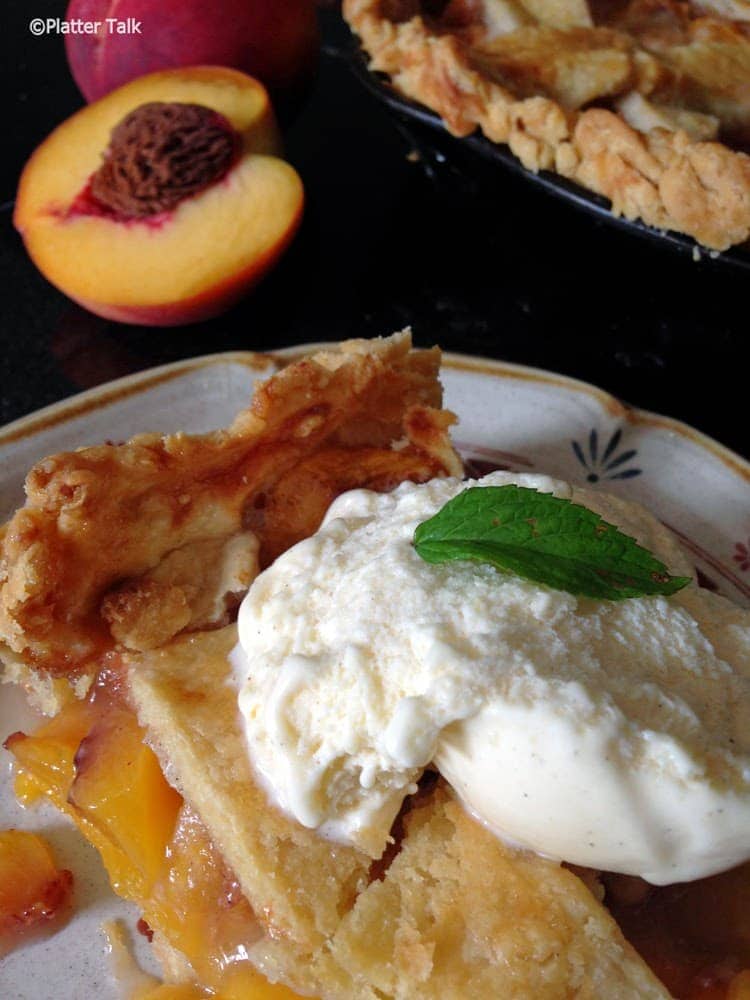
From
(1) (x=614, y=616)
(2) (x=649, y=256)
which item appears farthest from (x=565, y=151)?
(1) (x=614, y=616)

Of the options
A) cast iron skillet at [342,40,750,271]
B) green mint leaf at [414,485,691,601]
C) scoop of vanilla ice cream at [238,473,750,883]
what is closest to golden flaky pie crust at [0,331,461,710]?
scoop of vanilla ice cream at [238,473,750,883]

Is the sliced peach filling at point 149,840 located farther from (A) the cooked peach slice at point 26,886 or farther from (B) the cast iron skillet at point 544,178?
(B) the cast iron skillet at point 544,178

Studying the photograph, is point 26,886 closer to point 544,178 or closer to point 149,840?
point 149,840

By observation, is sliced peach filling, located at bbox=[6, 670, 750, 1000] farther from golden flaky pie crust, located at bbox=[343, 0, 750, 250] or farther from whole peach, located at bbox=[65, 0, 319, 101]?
whole peach, located at bbox=[65, 0, 319, 101]

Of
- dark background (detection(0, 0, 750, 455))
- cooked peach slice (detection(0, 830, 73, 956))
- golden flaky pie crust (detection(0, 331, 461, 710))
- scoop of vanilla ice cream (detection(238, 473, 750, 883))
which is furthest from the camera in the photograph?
dark background (detection(0, 0, 750, 455))

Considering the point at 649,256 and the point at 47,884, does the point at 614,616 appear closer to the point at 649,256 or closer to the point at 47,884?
the point at 47,884

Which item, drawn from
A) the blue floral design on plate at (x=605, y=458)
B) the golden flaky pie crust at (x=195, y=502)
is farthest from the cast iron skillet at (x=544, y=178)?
the golden flaky pie crust at (x=195, y=502)
